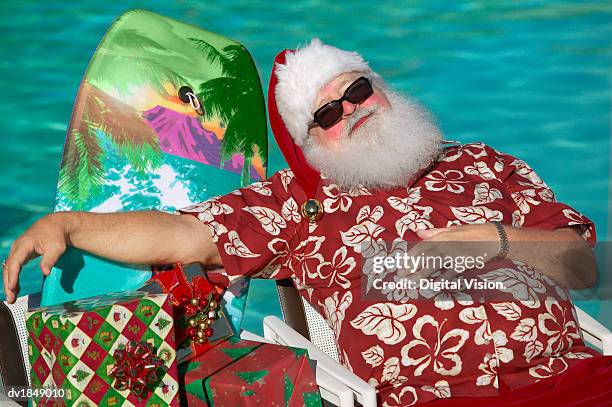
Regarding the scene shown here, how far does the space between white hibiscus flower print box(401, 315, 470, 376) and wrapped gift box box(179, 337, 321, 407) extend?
0.37m

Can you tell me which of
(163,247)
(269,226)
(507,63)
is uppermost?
(507,63)

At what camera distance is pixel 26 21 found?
24.9ft

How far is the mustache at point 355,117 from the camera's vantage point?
9.99 feet

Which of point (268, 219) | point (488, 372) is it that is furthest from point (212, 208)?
point (488, 372)

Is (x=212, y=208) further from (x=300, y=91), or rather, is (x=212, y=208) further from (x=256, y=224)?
(x=300, y=91)

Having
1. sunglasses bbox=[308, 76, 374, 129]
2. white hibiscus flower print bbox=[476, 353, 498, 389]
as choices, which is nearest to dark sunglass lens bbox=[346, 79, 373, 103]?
sunglasses bbox=[308, 76, 374, 129]

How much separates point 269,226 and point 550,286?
84cm

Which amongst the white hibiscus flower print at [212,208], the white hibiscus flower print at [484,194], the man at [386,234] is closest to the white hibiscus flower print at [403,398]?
the man at [386,234]

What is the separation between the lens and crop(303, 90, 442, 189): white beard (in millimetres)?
2988

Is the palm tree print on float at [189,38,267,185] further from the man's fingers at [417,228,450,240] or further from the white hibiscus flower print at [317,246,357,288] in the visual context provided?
the man's fingers at [417,228,450,240]

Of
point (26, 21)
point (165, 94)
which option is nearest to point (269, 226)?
point (165, 94)

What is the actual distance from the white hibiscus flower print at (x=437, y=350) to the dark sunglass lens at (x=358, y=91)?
0.71 meters

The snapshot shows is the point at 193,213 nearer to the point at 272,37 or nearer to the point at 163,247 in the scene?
the point at 163,247

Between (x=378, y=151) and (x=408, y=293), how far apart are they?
17.4 inches
